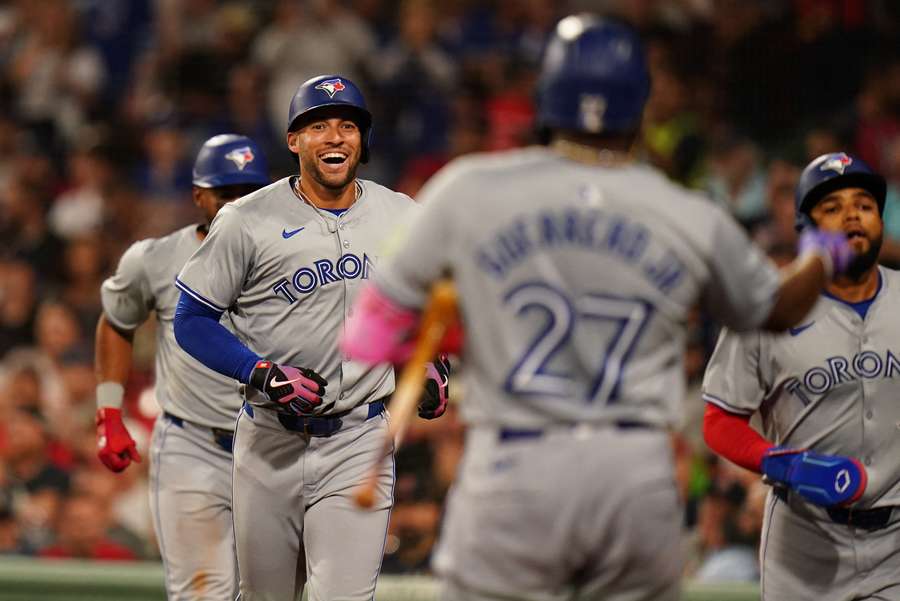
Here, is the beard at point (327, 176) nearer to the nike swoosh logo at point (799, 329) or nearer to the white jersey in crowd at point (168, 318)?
the white jersey in crowd at point (168, 318)

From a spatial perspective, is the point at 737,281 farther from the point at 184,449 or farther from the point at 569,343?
the point at 184,449

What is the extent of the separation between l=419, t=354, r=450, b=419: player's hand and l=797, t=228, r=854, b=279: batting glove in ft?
6.02

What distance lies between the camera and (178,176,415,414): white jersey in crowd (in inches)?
195

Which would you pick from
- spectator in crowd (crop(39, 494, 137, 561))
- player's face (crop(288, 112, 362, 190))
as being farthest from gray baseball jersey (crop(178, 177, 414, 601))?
spectator in crowd (crop(39, 494, 137, 561))

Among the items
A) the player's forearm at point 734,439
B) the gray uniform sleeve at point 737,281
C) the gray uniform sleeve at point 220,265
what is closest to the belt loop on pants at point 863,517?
the player's forearm at point 734,439

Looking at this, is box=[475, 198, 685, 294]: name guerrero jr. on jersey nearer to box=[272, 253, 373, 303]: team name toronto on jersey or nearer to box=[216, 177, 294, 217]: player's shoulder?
box=[272, 253, 373, 303]: team name toronto on jersey

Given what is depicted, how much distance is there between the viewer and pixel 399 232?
341 cm

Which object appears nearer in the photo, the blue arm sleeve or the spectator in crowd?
the blue arm sleeve

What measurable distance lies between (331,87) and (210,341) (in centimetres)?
103

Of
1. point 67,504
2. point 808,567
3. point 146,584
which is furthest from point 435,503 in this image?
point 808,567

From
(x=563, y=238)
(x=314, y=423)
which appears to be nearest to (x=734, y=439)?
(x=314, y=423)

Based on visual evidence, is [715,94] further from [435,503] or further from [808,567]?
[808,567]

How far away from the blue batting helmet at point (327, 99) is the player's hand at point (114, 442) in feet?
5.32

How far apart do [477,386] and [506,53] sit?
26.5 ft
